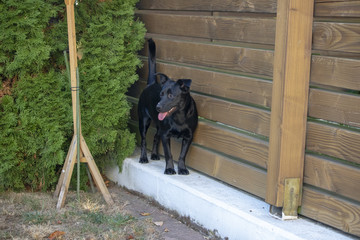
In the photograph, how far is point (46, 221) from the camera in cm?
453

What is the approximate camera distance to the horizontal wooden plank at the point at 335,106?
131 inches

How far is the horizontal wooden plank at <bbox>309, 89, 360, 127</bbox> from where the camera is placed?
3.32 metres

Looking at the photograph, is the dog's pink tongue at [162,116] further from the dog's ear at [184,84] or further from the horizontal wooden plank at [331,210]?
the horizontal wooden plank at [331,210]

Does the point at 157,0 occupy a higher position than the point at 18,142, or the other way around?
the point at 157,0

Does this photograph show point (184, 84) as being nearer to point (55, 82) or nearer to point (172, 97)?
point (172, 97)

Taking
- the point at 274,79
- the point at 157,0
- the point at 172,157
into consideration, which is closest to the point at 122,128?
the point at 172,157

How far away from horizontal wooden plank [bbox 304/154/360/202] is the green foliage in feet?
8.23

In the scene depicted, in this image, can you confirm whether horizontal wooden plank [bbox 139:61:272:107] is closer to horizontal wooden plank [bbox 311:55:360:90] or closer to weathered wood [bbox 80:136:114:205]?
horizontal wooden plank [bbox 311:55:360:90]

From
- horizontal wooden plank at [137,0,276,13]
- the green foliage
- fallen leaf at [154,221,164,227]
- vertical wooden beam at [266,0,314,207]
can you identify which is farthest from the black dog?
vertical wooden beam at [266,0,314,207]

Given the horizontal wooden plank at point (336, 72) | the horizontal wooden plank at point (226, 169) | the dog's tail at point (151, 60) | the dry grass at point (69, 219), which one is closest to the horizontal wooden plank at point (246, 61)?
the horizontal wooden plank at point (336, 72)

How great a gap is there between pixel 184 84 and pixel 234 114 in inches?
22.1

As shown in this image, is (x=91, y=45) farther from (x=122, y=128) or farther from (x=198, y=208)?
(x=198, y=208)

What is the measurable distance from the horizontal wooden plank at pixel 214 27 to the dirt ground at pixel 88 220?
1.69 meters

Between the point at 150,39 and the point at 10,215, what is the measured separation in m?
2.27
